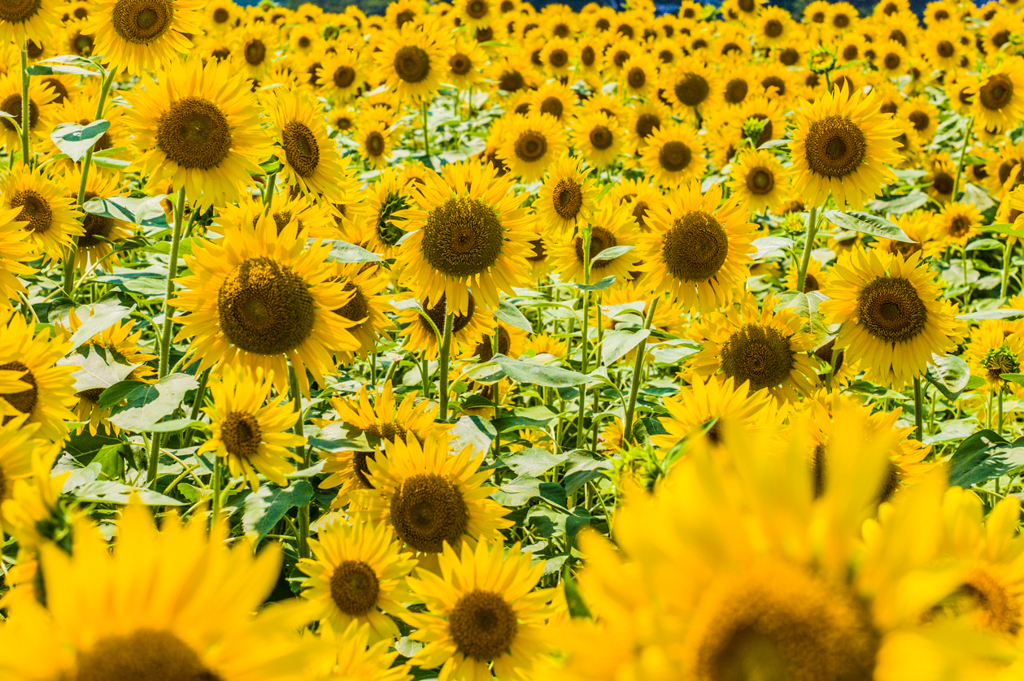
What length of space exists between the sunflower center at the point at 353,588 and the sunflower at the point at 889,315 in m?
1.60

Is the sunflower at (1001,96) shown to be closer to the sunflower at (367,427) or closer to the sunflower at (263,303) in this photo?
the sunflower at (367,427)

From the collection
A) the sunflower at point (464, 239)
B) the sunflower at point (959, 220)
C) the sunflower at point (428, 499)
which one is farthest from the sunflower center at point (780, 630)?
the sunflower at point (959, 220)

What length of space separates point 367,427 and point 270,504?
0.34 meters

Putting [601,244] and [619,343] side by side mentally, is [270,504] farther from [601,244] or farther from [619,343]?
[601,244]

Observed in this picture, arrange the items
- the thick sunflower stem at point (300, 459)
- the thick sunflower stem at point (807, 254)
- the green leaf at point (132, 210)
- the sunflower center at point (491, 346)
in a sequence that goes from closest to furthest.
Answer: the thick sunflower stem at point (300, 459), the green leaf at point (132, 210), the thick sunflower stem at point (807, 254), the sunflower center at point (491, 346)

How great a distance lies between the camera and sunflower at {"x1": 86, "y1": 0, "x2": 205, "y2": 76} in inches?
99.7

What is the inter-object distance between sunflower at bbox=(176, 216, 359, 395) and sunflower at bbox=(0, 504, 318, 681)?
110cm

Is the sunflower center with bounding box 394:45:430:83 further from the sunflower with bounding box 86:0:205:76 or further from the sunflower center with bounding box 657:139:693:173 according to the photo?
the sunflower with bounding box 86:0:205:76

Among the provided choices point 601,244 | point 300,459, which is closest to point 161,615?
point 300,459

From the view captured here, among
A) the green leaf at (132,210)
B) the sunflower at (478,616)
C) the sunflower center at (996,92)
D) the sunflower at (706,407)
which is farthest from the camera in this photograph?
the sunflower center at (996,92)

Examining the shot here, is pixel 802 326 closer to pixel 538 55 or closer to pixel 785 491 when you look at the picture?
pixel 785 491

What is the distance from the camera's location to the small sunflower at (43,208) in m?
2.45

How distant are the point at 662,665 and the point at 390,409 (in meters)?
1.44

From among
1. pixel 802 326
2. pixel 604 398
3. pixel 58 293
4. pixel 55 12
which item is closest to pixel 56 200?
pixel 58 293
